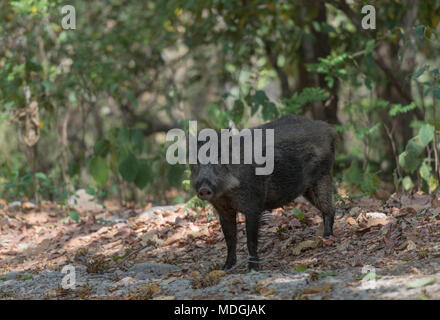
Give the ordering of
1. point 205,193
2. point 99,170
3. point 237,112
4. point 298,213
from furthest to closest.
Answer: point 99,170
point 237,112
point 298,213
point 205,193

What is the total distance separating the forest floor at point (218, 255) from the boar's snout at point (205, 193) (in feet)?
1.81

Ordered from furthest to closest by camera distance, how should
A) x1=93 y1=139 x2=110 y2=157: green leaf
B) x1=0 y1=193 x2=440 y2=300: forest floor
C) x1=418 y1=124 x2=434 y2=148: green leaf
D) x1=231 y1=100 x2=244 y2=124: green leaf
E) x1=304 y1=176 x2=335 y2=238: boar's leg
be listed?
1. x1=93 y1=139 x2=110 y2=157: green leaf
2. x1=231 y1=100 x2=244 y2=124: green leaf
3. x1=418 y1=124 x2=434 y2=148: green leaf
4. x1=304 y1=176 x2=335 y2=238: boar's leg
5. x1=0 y1=193 x2=440 y2=300: forest floor

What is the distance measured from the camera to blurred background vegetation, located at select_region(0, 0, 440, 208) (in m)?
7.59

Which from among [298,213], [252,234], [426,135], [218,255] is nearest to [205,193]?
[252,234]

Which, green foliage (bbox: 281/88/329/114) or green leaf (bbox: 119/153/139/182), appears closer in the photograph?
green foliage (bbox: 281/88/329/114)

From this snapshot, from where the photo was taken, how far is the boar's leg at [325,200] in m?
5.55

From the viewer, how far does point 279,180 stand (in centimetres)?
517

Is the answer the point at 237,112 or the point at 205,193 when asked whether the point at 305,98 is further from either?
the point at 205,193

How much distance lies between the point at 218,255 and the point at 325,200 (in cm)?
106

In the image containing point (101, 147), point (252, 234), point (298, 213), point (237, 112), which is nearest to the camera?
point (252, 234)

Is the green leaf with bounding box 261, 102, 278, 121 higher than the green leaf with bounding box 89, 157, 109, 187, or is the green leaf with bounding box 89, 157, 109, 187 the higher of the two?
the green leaf with bounding box 261, 102, 278, 121

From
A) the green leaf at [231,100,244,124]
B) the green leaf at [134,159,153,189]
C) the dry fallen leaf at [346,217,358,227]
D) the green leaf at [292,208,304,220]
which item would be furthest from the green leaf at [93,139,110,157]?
the dry fallen leaf at [346,217,358,227]

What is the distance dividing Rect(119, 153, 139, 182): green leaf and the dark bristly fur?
99.3 inches

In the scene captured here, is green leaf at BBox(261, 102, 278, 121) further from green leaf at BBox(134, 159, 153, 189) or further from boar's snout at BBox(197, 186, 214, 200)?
boar's snout at BBox(197, 186, 214, 200)
